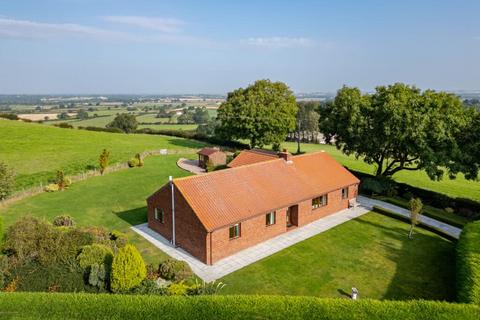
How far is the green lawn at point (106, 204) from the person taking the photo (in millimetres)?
24922

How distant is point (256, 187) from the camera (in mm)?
23703

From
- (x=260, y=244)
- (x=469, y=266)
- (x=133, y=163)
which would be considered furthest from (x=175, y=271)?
(x=133, y=163)

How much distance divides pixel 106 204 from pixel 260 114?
27.7 m

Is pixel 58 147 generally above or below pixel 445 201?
above

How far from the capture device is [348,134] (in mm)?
36625

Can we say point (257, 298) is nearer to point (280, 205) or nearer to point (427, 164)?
point (280, 205)

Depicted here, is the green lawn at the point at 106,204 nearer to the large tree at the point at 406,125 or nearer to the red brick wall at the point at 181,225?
the red brick wall at the point at 181,225

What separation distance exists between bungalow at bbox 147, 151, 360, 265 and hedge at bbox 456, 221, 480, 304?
1017cm

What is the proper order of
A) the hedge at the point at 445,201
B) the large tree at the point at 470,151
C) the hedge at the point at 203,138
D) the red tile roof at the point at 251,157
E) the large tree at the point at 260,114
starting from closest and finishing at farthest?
the large tree at the point at 470,151 → the hedge at the point at 445,201 → the red tile roof at the point at 251,157 → the large tree at the point at 260,114 → the hedge at the point at 203,138

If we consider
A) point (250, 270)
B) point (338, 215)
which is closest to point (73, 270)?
point (250, 270)

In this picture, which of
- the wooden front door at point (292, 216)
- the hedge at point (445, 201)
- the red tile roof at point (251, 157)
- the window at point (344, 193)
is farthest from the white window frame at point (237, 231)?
the hedge at point (445, 201)

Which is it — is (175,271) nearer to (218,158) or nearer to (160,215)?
(160,215)

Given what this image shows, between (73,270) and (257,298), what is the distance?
32.3ft

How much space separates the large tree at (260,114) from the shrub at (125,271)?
3576cm
